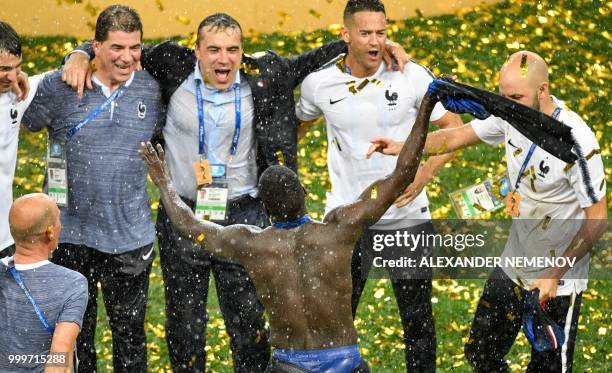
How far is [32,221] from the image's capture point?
251 inches

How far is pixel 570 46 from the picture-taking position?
15023 millimetres

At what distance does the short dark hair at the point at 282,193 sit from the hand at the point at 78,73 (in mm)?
1747

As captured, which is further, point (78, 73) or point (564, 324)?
point (78, 73)

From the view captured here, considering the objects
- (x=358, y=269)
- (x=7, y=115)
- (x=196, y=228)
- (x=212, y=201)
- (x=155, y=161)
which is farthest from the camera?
(x=358, y=269)

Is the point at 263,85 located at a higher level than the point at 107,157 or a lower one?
higher

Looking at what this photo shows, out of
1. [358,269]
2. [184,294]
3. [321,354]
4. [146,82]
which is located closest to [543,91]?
[358,269]

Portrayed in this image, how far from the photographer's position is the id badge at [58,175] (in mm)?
7746

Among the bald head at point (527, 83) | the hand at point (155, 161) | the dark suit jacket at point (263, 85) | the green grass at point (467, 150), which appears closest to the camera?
the hand at point (155, 161)

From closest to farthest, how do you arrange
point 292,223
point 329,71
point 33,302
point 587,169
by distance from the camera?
point 33,302, point 292,223, point 587,169, point 329,71

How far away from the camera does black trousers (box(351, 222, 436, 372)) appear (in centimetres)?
800

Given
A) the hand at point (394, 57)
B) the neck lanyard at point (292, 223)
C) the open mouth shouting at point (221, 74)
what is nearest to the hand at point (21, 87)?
the open mouth shouting at point (221, 74)

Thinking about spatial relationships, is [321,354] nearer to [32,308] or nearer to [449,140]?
[32,308]

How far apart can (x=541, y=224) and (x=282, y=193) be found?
1.90 m

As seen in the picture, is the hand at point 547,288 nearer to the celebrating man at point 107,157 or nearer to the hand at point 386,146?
the hand at point 386,146
